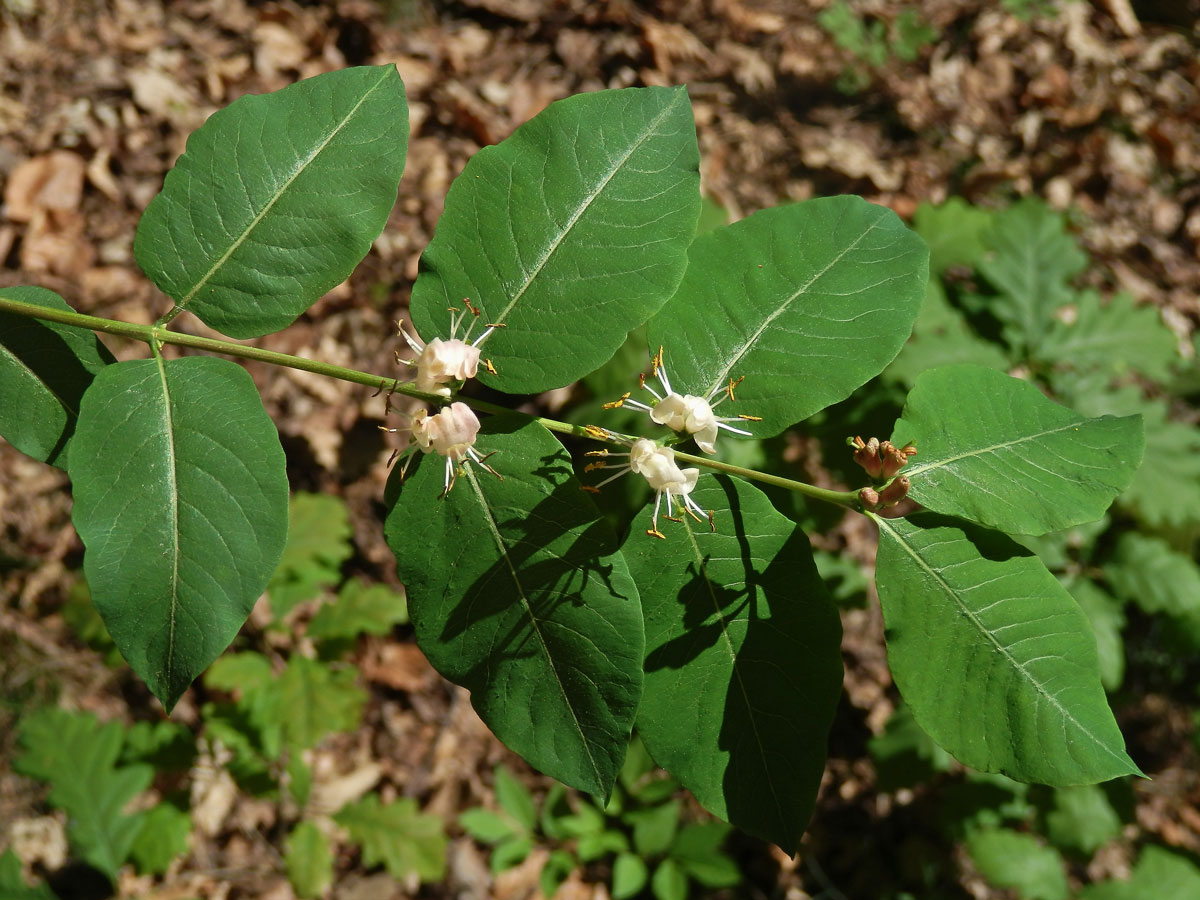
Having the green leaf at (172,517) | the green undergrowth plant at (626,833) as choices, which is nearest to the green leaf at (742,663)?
the green leaf at (172,517)

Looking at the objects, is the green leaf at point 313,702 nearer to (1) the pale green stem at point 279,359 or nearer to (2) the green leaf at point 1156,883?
(1) the pale green stem at point 279,359

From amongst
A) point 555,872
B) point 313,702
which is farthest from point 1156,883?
point 313,702

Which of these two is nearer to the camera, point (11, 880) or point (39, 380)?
point (39, 380)

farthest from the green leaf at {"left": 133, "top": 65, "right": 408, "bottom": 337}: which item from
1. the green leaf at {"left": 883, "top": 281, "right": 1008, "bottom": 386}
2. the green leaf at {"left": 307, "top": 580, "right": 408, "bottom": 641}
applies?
the green leaf at {"left": 307, "top": 580, "right": 408, "bottom": 641}

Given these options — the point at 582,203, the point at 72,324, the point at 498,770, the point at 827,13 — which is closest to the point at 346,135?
the point at 582,203

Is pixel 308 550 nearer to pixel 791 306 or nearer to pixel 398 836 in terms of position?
pixel 398 836
